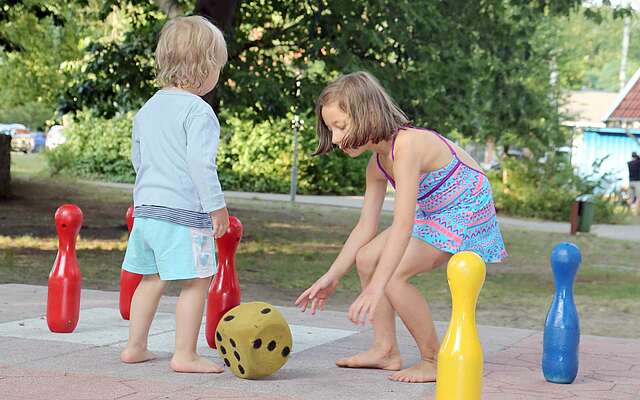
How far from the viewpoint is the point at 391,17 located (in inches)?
551

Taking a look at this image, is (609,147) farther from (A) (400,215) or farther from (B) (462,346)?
(B) (462,346)

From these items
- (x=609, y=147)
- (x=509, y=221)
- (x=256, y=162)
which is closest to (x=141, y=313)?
(x=509, y=221)

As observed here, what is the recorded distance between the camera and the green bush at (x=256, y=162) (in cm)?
2834

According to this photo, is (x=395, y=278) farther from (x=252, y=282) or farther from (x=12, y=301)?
(x=252, y=282)

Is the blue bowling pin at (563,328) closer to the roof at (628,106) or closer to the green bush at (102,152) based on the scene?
the green bush at (102,152)

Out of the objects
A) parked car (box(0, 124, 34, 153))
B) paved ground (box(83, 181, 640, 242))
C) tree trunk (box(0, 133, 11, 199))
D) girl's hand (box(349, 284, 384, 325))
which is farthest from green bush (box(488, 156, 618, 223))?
parked car (box(0, 124, 34, 153))

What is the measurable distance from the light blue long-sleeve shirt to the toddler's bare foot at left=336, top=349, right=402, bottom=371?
43.6 inches

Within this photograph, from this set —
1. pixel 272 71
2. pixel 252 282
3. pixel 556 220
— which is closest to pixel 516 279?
pixel 252 282

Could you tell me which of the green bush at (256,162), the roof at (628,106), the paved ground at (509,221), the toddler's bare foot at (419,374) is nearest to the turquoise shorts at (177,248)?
the toddler's bare foot at (419,374)

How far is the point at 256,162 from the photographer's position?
28594 millimetres

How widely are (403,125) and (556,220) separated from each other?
1955cm

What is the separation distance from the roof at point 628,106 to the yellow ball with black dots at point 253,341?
31188mm

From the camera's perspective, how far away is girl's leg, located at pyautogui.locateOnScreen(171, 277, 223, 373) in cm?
508

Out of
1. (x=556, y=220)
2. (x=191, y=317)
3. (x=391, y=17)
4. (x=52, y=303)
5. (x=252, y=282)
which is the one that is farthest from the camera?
(x=556, y=220)
